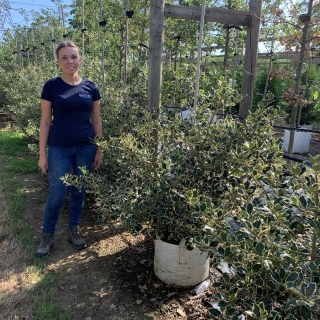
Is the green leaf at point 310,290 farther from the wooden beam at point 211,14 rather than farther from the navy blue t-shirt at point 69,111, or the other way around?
the wooden beam at point 211,14

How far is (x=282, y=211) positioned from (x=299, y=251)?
7.2 inches

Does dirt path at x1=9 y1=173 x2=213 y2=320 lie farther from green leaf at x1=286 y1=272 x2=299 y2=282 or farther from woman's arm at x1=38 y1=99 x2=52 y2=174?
green leaf at x1=286 y1=272 x2=299 y2=282

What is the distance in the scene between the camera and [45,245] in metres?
2.89

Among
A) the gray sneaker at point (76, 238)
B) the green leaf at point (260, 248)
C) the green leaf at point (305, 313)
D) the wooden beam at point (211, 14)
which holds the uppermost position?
the wooden beam at point (211, 14)

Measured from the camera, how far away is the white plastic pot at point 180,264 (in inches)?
93.2

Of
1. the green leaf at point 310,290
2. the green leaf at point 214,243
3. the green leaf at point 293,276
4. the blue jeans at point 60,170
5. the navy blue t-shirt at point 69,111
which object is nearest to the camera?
the green leaf at point 310,290

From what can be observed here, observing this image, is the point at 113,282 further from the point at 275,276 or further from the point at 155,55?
the point at 155,55

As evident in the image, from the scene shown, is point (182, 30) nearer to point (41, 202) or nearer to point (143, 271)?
point (41, 202)

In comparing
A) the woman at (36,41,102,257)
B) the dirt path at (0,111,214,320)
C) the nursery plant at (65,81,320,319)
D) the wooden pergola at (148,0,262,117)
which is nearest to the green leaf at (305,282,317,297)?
the nursery plant at (65,81,320,319)

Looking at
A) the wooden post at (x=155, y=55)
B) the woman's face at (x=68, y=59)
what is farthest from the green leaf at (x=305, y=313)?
the woman's face at (x=68, y=59)

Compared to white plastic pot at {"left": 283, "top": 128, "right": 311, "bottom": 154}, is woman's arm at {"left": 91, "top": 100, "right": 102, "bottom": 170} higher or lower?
higher

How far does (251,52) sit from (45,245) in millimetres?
2569

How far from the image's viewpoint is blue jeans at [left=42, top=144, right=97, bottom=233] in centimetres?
275

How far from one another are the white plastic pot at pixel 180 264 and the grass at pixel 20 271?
0.73 m
